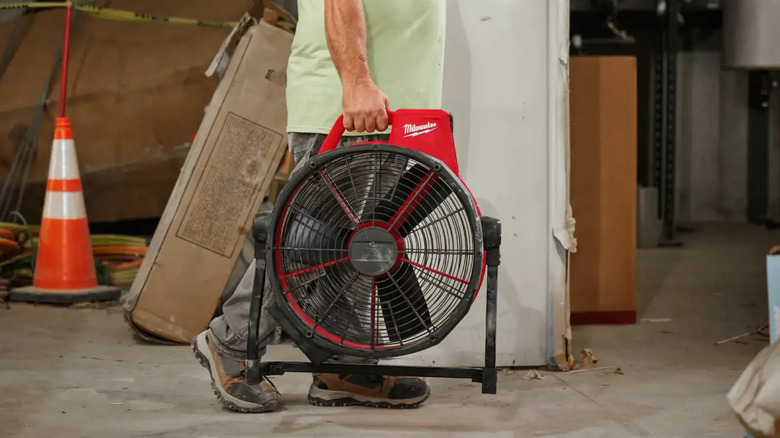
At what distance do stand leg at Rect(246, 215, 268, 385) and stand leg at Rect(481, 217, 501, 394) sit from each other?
1.56 ft

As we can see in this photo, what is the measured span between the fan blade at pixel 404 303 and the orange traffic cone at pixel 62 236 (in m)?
2.30

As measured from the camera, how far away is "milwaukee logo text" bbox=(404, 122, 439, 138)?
238 cm

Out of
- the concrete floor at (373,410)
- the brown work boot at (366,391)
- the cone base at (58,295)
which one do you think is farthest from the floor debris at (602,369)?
the cone base at (58,295)

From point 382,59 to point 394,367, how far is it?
2.31 feet

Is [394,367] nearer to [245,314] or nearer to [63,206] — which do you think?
[245,314]

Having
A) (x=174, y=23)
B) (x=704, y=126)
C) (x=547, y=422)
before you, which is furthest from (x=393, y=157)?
(x=704, y=126)

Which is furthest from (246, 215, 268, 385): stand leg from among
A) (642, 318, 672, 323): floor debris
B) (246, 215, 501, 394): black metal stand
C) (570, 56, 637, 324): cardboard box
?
(642, 318, 672, 323): floor debris

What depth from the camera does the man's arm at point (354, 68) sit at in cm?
239

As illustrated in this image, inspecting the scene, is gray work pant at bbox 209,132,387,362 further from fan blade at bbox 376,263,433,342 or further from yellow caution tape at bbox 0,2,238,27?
yellow caution tape at bbox 0,2,238,27

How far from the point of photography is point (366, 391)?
2.74 meters

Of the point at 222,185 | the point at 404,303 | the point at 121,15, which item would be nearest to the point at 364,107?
the point at 404,303

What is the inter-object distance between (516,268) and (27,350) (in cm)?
155

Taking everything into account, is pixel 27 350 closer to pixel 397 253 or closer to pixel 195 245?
pixel 195 245

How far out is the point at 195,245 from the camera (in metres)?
3.68
